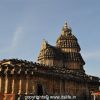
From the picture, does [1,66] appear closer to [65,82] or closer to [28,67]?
[28,67]

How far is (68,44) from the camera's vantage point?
10812 cm

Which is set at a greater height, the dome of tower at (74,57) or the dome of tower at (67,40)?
the dome of tower at (67,40)

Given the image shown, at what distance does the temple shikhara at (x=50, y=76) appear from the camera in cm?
Result: 6656

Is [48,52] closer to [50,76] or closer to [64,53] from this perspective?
[64,53]

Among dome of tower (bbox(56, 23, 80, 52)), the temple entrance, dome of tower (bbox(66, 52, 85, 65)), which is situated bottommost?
the temple entrance

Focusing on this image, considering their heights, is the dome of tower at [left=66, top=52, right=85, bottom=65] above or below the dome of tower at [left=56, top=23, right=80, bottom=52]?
below

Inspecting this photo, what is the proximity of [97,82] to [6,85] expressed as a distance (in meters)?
36.6

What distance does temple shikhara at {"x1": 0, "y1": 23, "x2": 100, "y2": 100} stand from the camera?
6656 cm

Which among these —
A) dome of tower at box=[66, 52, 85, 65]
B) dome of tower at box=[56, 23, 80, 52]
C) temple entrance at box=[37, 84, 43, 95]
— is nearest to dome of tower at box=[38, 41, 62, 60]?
dome of tower at box=[66, 52, 85, 65]

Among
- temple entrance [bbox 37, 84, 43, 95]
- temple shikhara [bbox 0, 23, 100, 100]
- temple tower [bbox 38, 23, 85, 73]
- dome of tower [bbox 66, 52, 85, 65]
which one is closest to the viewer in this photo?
temple shikhara [bbox 0, 23, 100, 100]

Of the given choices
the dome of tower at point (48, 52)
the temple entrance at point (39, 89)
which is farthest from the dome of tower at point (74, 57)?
the temple entrance at point (39, 89)

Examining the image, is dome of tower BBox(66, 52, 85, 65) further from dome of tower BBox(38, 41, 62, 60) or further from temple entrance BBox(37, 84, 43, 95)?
temple entrance BBox(37, 84, 43, 95)

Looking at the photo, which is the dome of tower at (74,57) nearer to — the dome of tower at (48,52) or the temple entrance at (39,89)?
Result: the dome of tower at (48,52)

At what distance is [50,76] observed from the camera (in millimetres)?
74375
